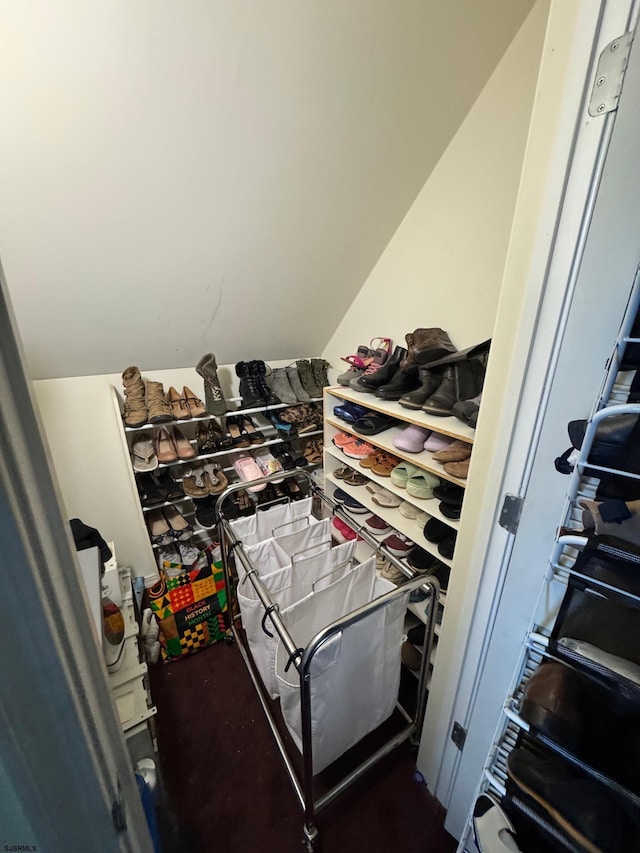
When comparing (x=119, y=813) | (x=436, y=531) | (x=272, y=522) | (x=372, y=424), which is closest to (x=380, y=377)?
(x=372, y=424)

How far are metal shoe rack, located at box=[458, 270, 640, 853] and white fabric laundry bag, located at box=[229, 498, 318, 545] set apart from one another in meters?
0.80

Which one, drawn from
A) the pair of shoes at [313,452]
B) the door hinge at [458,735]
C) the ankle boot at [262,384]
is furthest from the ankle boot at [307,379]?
the door hinge at [458,735]

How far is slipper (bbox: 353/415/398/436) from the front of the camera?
1.42 meters

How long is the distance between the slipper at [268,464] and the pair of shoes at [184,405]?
0.46 meters

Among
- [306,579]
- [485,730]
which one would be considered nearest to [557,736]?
[485,730]

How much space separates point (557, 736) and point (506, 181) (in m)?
1.48

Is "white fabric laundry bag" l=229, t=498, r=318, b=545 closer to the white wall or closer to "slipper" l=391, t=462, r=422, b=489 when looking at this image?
"slipper" l=391, t=462, r=422, b=489

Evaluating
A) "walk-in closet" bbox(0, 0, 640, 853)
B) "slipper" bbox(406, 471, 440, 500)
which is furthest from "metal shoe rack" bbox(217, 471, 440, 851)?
"slipper" bbox(406, 471, 440, 500)

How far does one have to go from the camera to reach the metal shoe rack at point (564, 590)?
1.32 ft

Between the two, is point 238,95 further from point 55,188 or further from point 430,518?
point 430,518

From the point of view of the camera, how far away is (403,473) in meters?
1.31

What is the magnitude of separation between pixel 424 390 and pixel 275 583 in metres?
0.84

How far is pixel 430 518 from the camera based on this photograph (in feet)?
4.08

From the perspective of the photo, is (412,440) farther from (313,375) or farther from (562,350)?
(313,375)
